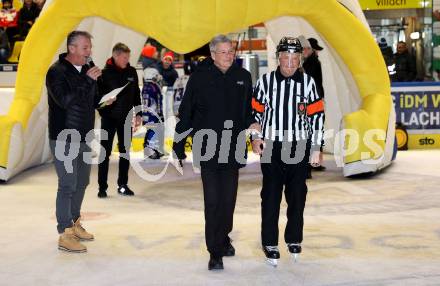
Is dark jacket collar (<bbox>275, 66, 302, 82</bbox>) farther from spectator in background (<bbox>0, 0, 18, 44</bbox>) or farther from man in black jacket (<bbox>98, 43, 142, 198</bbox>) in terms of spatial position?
spectator in background (<bbox>0, 0, 18, 44</bbox>)

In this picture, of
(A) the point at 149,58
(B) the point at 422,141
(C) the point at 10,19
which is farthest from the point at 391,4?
(C) the point at 10,19

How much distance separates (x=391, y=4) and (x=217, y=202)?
39.3ft

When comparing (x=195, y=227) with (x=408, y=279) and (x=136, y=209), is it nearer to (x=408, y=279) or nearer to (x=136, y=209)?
(x=136, y=209)

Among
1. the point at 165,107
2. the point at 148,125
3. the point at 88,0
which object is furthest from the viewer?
the point at 165,107

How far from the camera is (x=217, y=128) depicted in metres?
5.30

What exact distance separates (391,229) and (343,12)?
3.63 metres

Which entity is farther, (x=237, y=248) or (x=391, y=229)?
(x=391, y=229)

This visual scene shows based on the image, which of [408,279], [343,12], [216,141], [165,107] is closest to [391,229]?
[408,279]

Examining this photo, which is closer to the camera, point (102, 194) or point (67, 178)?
point (67, 178)

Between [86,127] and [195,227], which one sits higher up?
[86,127]

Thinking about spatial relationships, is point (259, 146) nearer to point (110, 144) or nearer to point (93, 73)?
point (93, 73)

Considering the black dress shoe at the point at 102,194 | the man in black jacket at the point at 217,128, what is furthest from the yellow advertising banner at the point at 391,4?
the man in black jacket at the point at 217,128

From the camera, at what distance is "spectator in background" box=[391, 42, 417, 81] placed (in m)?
15.2

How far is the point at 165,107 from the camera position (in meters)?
13.7
